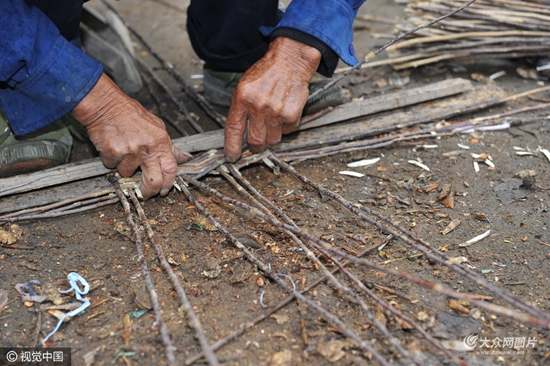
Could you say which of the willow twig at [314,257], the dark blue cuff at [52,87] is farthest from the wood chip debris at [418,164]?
the dark blue cuff at [52,87]

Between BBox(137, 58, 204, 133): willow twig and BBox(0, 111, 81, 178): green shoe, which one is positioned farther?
BBox(137, 58, 204, 133): willow twig

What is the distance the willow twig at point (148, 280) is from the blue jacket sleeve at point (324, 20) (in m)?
0.97

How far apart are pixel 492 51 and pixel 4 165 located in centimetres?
270

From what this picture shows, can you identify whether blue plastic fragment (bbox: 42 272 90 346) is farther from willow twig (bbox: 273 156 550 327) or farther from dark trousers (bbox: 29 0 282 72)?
dark trousers (bbox: 29 0 282 72)

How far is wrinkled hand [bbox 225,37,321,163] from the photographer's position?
6.75 feet

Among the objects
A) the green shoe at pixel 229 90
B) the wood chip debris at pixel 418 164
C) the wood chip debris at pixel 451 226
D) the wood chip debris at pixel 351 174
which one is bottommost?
the wood chip debris at pixel 451 226

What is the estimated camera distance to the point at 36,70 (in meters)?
1.86

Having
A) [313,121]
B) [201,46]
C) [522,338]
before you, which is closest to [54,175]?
[201,46]

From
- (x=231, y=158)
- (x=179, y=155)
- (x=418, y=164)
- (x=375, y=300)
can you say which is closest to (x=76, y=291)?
(x=179, y=155)

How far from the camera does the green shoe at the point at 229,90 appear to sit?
2547 mm

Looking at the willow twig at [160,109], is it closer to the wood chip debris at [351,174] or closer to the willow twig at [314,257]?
the willow twig at [314,257]

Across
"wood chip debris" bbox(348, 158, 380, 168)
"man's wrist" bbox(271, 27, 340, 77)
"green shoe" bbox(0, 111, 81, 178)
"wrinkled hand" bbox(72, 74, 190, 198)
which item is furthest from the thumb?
"wood chip debris" bbox(348, 158, 380, 168)

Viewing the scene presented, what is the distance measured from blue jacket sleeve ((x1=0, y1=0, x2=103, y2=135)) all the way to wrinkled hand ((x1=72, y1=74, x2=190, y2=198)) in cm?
6

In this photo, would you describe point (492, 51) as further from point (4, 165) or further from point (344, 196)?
point (4, 165)
